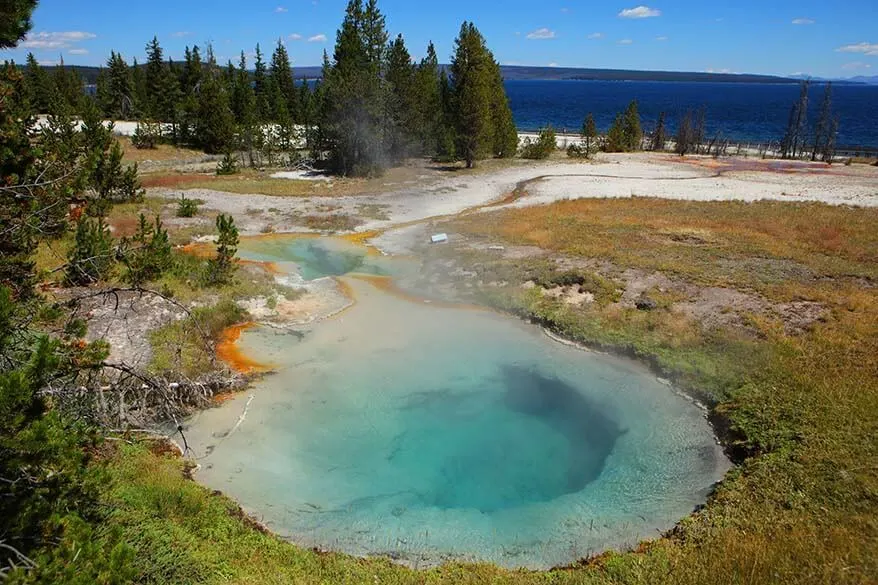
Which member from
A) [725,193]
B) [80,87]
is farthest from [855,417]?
[80,87]

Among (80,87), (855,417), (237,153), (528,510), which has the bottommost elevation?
(528,510)

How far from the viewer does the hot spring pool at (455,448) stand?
10.1 m

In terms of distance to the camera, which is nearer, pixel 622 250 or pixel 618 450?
pixel 618 450

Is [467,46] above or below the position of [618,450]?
above

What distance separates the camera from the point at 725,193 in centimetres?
3869

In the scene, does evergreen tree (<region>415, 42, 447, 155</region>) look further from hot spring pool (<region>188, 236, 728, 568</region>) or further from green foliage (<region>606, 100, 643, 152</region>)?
hot spring pool (<region>188, 236, 728, 568</region>)

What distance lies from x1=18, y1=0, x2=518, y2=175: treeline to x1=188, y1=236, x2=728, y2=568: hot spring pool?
27.9 meters

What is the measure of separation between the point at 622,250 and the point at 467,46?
29234mm

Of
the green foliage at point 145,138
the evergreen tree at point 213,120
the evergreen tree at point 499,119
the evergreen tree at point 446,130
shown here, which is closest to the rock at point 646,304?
the evergreen tree at point 446,130

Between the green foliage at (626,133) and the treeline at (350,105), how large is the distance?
17.0m

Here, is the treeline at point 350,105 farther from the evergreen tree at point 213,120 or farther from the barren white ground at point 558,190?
the barren white ground at point 558,190

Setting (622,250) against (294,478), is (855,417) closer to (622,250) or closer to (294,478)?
(294,478)

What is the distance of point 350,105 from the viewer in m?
43.2

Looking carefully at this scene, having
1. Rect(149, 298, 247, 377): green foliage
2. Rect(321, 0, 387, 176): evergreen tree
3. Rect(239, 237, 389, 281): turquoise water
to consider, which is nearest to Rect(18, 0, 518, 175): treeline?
Rect(321, 0, 387, 176): evergreen tree
